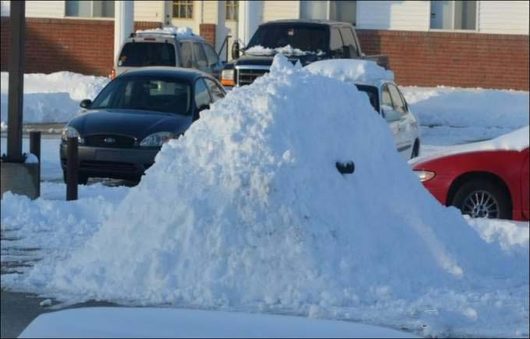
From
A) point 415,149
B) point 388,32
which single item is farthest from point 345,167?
point 388,32

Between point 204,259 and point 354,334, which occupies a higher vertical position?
point 354,334

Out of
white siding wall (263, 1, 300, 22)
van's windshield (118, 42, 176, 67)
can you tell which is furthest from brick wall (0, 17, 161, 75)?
van's windshield (118, 42, 176, 67)

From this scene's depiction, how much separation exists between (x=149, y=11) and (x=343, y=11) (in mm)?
5774

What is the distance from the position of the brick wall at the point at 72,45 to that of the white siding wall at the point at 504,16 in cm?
954

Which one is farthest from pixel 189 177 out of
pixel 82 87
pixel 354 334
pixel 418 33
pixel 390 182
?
pixel 418 33

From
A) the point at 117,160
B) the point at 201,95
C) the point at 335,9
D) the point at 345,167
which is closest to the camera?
the point at 345,167

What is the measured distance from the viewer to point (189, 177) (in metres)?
9.45

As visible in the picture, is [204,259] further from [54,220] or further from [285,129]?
[54,220]

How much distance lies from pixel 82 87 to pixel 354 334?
85.2 ft

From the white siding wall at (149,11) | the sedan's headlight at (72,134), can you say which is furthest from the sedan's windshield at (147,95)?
the white siding wall at (149,11)

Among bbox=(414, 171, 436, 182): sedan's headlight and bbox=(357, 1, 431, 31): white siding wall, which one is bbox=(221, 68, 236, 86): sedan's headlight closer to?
bbox=(357, 1, 431, 31): white siding wall

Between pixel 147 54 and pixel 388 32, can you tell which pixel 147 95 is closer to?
pixel 147 54

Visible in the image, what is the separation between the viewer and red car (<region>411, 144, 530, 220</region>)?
12047mm

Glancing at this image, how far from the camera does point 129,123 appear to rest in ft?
50.8
